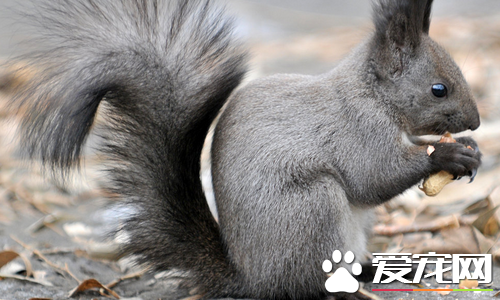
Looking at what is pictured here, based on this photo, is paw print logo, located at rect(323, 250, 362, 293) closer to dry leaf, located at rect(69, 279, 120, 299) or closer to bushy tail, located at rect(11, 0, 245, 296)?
bushy tail, located at rect(11, 0, 245, 296)

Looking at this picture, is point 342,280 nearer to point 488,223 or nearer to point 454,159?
point 454,159

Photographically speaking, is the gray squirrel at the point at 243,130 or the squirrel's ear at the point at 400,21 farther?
the squirrel's ear at the point at 400,21

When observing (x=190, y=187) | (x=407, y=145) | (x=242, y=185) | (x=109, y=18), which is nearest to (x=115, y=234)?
(x=190, y=187)

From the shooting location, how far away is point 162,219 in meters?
2.25

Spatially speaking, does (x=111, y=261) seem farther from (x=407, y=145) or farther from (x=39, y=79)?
(x=407, y=145)

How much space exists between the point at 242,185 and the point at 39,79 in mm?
853

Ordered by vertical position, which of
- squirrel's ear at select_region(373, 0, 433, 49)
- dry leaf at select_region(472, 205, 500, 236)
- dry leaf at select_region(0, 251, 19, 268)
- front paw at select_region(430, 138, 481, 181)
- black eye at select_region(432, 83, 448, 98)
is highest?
squirrel's ear at select_region(373, 0, 433, 49)

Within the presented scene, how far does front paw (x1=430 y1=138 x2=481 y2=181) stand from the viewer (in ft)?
7.26

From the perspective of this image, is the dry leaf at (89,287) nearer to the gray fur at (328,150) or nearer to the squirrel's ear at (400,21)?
the gray fur at (328,150)

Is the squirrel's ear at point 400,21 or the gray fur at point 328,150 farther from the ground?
the squirrel's ear at point 400,21

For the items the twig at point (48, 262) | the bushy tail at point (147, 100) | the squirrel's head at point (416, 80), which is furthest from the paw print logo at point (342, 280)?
the twig at point (48, 262)

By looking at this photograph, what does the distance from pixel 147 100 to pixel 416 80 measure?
1.10m

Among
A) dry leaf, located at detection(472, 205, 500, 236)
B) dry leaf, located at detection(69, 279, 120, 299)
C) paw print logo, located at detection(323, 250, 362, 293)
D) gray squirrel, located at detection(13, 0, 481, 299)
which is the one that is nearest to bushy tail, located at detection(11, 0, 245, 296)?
gray squirrel, located at detection(13, 0, 481, 299)

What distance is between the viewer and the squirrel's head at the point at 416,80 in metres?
2.28
